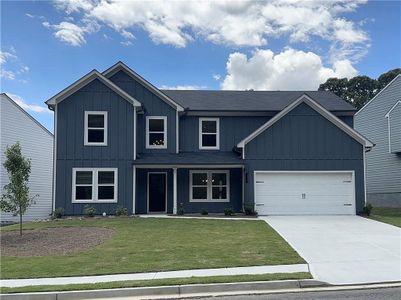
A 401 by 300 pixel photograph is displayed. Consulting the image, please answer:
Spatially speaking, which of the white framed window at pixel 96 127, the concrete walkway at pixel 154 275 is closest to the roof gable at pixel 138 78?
the white framed window at pixel 96 127

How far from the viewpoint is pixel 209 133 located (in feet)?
82.5

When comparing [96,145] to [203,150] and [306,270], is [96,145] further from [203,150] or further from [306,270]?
[306,270]

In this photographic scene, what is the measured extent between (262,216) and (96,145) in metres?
8.92

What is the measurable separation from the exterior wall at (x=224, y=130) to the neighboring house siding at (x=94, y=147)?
3.42 m

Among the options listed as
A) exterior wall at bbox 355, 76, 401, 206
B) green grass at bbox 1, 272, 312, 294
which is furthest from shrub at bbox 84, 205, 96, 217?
exterior wall at bbox 355, 76, 401, 206

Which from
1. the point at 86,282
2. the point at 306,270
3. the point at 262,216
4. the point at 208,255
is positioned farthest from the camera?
the point at 262,216

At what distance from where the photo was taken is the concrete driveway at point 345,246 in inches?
394

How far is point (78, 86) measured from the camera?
22.7 metres

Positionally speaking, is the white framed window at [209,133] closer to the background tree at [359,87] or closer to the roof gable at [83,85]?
the roof gable at [83,85]

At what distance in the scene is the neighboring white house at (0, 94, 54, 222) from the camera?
28406mm

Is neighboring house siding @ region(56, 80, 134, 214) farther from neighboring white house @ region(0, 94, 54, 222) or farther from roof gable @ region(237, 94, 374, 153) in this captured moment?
neighboring white house @ region(0, 94, 54, 222)

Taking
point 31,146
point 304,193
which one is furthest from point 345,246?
point 31,146

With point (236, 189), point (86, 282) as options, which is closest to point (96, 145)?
point (236, 189)

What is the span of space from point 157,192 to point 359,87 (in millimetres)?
44078
